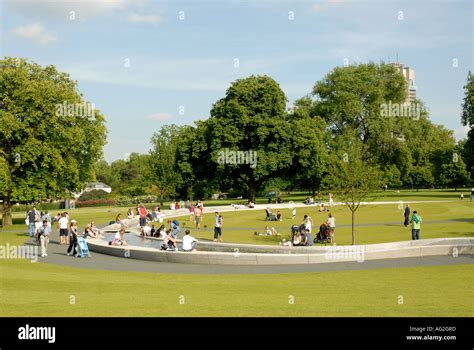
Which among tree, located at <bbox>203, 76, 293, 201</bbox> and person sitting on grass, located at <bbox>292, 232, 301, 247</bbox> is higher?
tree, located at <bbox>203, 76, 293, 201</bbox>

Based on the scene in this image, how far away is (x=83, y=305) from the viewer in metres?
13.6

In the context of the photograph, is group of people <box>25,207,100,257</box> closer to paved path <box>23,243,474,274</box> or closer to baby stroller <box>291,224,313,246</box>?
paved path <box>23,243,474,274</box>

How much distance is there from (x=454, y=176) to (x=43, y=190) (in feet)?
318

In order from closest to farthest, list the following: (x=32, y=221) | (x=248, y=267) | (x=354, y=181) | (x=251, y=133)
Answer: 1. (x=248, y=267)
2. (x=354, y=181)
3. (x=32, y=221)
4. (x=251, y=133)

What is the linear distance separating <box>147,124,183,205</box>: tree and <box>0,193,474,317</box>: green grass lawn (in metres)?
75.9

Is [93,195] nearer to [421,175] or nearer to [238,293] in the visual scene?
[421,175]

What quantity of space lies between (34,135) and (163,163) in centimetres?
5460

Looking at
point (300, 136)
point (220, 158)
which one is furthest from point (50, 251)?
point (300, 136)

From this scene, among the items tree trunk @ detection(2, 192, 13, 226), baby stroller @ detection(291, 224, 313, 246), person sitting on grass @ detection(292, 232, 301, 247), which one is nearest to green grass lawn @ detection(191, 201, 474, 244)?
baby stroller @ detection(291, 224, 313, 246)

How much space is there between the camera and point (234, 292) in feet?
52.4

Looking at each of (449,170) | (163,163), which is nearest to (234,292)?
(163,163)

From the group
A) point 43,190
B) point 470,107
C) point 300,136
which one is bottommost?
point 43,190

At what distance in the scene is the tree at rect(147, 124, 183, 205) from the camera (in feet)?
331
